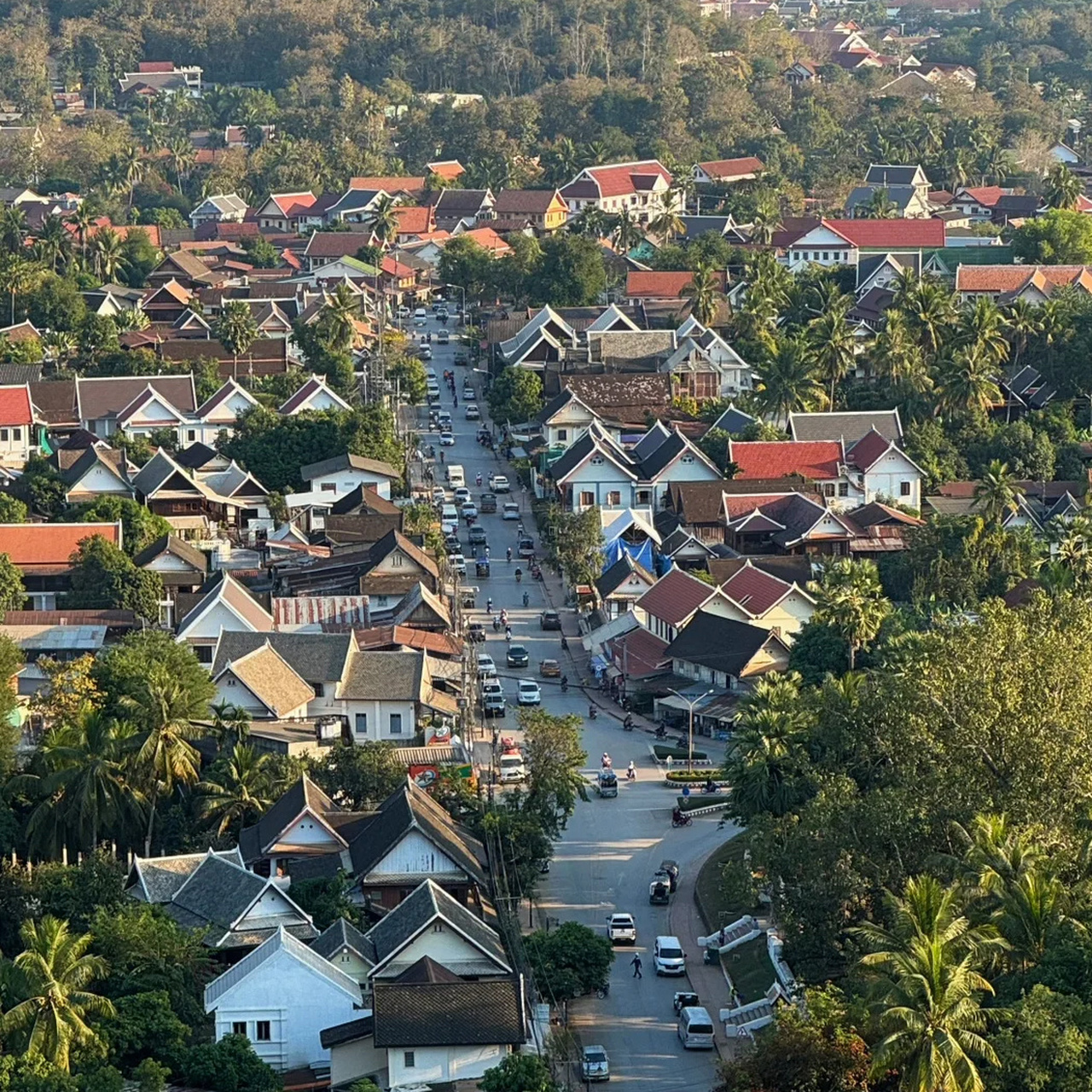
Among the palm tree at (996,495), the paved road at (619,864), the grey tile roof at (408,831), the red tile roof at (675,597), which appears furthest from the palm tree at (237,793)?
the palm tree at (996,495)

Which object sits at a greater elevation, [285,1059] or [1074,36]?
[285,1059]

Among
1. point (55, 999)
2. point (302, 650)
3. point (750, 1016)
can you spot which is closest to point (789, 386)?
point (302, 650)

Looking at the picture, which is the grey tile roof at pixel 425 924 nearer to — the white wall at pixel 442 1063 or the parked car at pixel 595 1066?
the white wall at pixel 442 1063

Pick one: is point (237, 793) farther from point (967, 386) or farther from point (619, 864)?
point (967, 386)

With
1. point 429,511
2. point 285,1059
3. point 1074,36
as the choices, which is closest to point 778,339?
point 429,511

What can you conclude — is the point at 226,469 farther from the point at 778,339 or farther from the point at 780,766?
the point at 780,766
